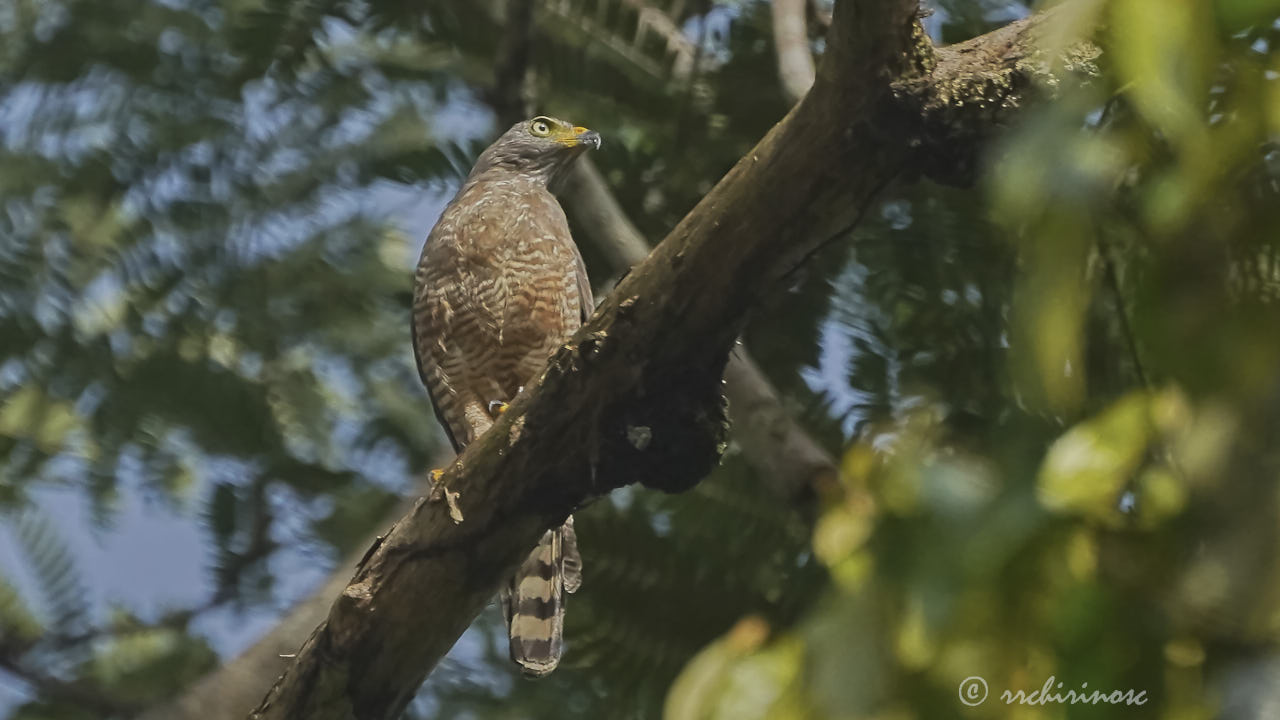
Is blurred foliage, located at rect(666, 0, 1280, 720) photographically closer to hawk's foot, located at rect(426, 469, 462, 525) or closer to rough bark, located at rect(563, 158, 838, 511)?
hawk's foot, located at rect(426, 469, 462, 525)

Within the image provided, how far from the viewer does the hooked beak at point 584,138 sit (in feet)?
15.9

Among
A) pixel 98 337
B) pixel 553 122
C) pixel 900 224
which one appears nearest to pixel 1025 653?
pixel 900 224

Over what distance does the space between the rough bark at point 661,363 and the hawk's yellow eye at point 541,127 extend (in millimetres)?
2133

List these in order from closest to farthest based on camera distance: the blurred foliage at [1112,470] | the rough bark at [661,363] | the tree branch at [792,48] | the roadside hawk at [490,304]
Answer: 1. the blurred foliage at [1112,470]
2. the rough bark at [661,363]
3. the tree branch at [792,48]
4. the roadside hawk at [490,304]

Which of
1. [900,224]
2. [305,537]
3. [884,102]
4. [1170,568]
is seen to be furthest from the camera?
[305,537]

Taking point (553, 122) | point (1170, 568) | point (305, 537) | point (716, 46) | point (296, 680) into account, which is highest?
point (1170, 568)

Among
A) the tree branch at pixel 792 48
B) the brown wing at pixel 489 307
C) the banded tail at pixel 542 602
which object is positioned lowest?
the banded tail at pixel 542 602

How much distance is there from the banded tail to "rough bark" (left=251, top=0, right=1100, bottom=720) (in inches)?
23.8

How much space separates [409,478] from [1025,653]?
400cm

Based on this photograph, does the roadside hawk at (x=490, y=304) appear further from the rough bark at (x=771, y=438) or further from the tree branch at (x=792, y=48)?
the tree branch at (x=792, y=48)

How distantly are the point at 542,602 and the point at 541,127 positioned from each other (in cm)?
181

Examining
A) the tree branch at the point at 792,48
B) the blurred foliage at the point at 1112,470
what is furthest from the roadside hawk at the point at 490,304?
the blurred foliage at the point at 1112,470

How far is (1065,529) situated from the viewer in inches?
46.9

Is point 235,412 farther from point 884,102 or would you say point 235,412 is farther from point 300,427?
point 884,102
